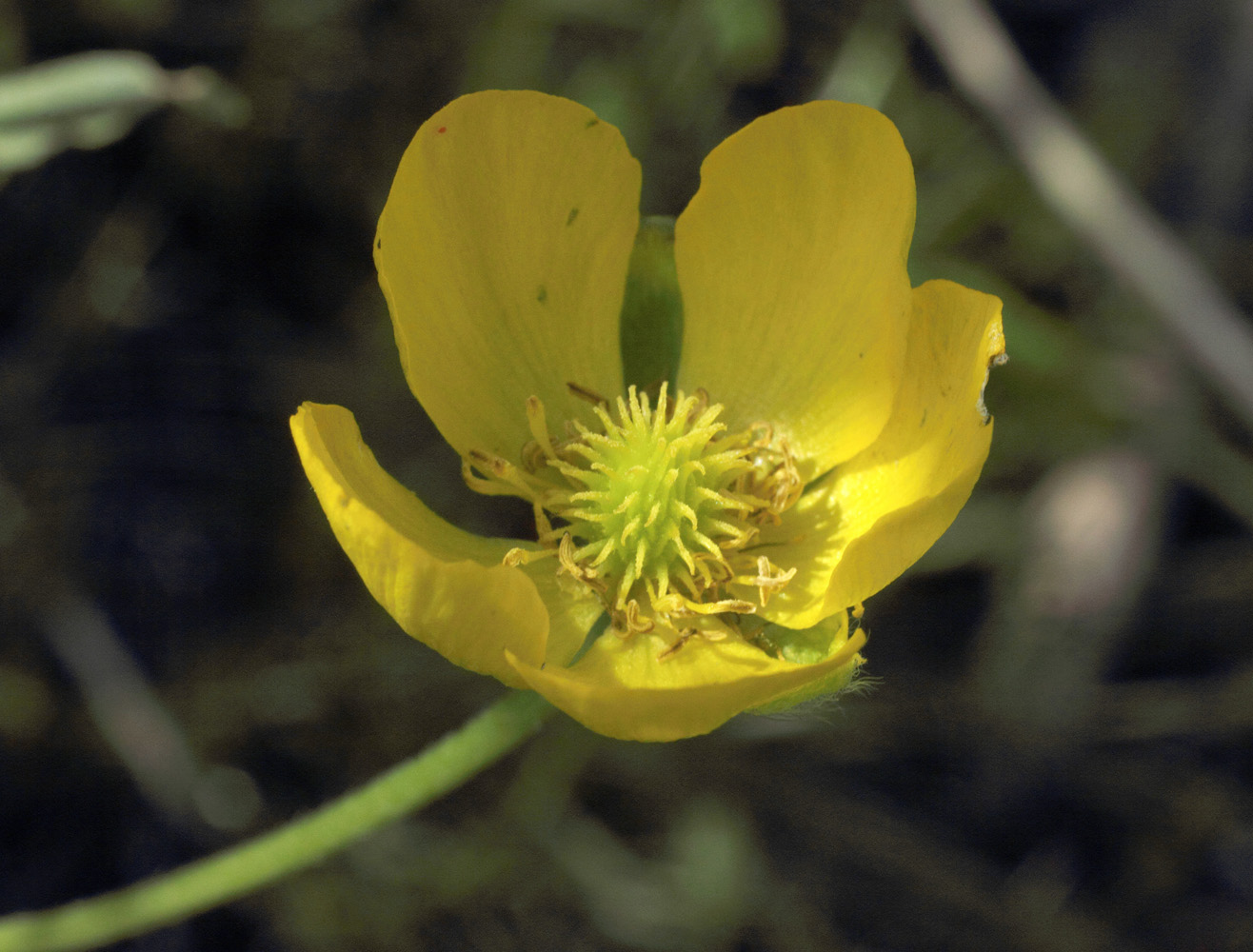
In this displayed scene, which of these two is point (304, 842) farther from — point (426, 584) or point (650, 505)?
point (650, 505)

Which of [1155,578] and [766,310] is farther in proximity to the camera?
[1155,578]

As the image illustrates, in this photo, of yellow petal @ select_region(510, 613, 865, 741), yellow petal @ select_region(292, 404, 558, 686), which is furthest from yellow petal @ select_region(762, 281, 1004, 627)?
yellow petal @ select_region(292, 404, 558, 686)

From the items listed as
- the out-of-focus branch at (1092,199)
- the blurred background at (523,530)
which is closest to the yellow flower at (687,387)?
the blurred background at (523,530)

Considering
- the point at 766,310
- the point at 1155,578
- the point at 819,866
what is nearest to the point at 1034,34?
the point at 1155,578

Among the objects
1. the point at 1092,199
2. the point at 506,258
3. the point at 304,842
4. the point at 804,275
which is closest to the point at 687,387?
the point at 804,275

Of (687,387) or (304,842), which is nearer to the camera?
(304,842)

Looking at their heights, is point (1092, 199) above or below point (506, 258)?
above

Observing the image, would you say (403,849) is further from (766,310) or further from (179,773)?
(766,310)
